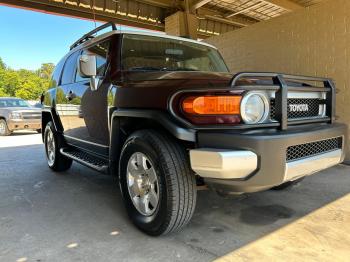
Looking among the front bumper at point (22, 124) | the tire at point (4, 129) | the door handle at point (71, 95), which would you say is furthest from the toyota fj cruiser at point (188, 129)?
the tire at point (4, 129)

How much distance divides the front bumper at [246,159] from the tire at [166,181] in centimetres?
17

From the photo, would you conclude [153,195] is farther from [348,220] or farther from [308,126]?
[348,220]

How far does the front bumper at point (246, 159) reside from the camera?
2.31m

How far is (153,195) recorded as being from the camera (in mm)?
2898

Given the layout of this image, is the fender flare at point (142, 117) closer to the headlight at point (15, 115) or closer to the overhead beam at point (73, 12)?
the overhead beam at point (73, 12)

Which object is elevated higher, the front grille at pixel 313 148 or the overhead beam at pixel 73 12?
the overhead beam at pixel 73 12

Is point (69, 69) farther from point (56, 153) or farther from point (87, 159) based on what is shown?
point (87, 159)

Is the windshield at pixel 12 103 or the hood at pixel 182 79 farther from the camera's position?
the windshield at pixel 12 103

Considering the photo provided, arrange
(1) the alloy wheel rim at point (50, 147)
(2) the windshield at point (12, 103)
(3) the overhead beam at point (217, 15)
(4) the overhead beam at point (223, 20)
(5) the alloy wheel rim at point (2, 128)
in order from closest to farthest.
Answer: (1) the alloy wheel rim at point (50, 147) → (3) the overhead beam at point (217, 15) → (4) the overhead beam at point (223, 20) → (5) the alloy wheel rim at point (2, 128) → (2) the windshield at point (12, 103)

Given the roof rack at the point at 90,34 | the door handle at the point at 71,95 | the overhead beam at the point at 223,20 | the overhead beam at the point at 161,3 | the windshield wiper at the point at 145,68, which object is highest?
the overhead beam at the point at 161,3

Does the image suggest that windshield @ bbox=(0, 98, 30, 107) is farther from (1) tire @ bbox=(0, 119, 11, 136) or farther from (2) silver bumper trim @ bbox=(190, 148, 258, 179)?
(2) silver bumper trim @ bbox=(190, 148, 258, 179)

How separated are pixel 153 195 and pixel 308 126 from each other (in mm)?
1425

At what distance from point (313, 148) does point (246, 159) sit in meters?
0.83

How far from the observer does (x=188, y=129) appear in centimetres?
249
